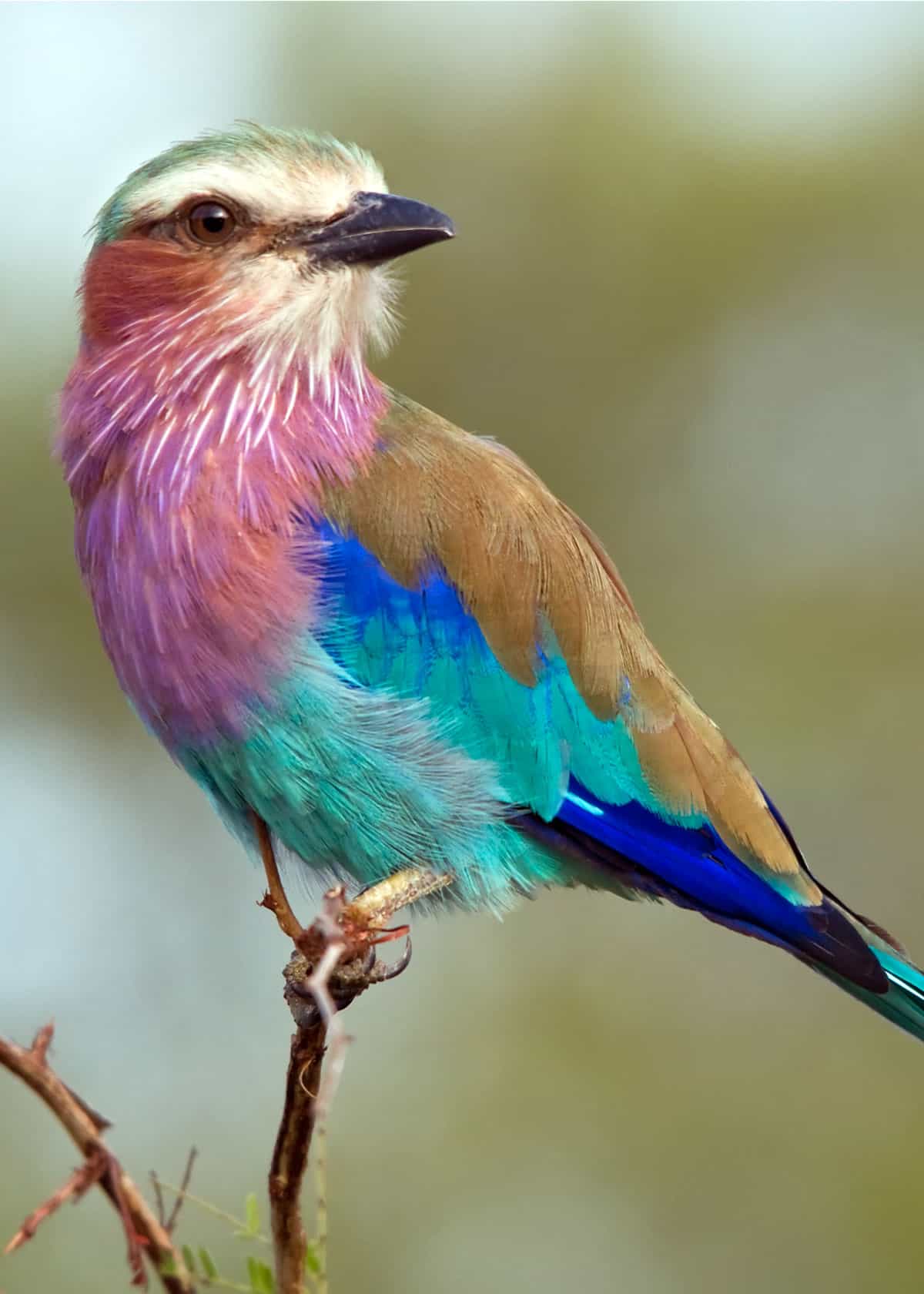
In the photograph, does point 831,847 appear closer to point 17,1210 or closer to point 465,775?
point 17,1210

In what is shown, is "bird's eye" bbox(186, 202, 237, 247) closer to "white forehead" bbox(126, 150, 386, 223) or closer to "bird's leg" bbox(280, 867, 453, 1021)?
"white forehead" bbox(126, 150, 386, 223)

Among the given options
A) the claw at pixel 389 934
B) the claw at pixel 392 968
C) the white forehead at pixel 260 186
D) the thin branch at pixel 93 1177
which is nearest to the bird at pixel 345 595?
the white forehead at pixel 260 186

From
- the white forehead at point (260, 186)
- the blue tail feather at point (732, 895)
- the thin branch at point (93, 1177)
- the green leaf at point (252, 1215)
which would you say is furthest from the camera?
the blue tail feather at point (732, 895)

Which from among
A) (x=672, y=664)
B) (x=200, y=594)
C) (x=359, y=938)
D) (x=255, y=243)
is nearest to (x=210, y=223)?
(x=255, y=243)

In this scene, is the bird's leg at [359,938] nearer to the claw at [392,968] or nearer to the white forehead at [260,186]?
the claw at [392,968]

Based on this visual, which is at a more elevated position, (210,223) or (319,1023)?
(210,223)

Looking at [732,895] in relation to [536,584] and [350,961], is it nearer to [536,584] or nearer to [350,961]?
[536,584]
